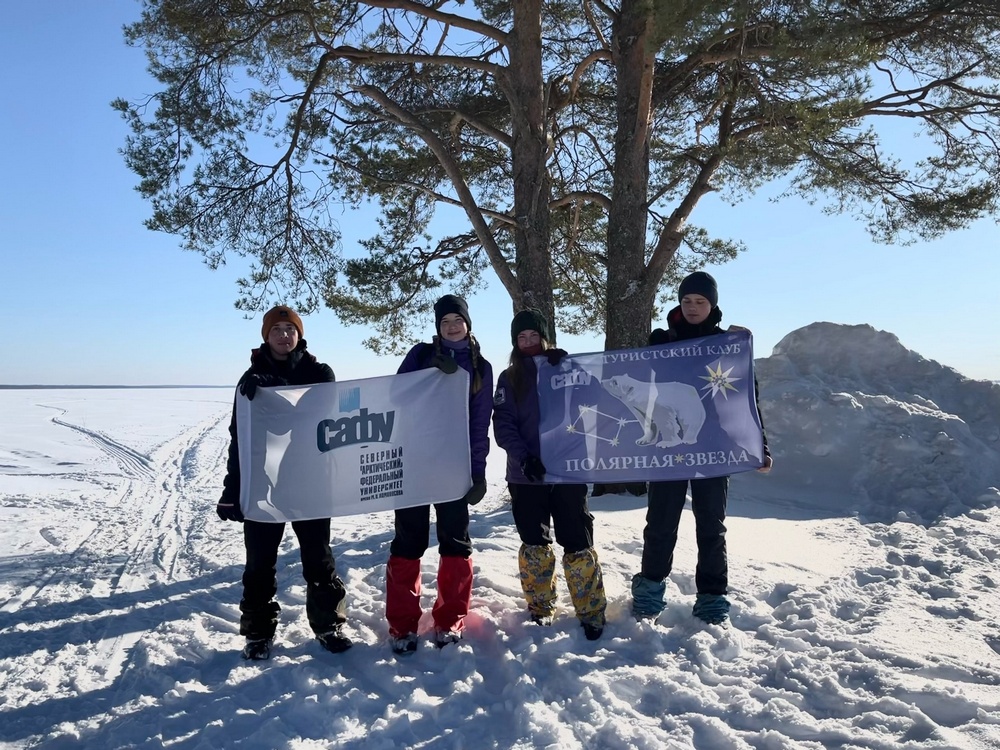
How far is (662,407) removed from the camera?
13.6ft

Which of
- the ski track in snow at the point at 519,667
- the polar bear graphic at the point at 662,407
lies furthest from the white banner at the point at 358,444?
the polar bear graphic at the point at 662,407

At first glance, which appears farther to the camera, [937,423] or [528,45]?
[937,423]

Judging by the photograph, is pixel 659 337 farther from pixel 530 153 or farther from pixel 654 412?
pixel 530 153

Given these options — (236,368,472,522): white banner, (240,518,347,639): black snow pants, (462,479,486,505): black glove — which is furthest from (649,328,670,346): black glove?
(240,518,347,639): black snow pants

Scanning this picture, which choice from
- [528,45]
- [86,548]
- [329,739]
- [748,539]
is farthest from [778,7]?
[86,548]

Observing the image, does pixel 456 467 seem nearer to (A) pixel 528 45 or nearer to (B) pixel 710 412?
(B) pixel 710 412

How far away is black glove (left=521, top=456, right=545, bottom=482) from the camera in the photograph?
12.1 feet

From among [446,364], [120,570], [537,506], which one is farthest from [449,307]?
[120,570]

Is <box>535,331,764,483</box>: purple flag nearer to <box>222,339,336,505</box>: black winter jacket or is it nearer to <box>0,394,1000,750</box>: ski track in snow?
<box>0,394,1000,750</box>: ski track in snow

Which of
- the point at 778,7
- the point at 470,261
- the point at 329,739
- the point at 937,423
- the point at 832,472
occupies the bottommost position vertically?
the point at 329,739

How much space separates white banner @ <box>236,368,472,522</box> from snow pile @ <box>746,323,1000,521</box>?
19.2 ft

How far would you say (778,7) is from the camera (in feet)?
20.0

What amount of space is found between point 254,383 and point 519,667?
7.17 feet

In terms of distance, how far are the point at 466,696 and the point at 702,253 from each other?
888cm
